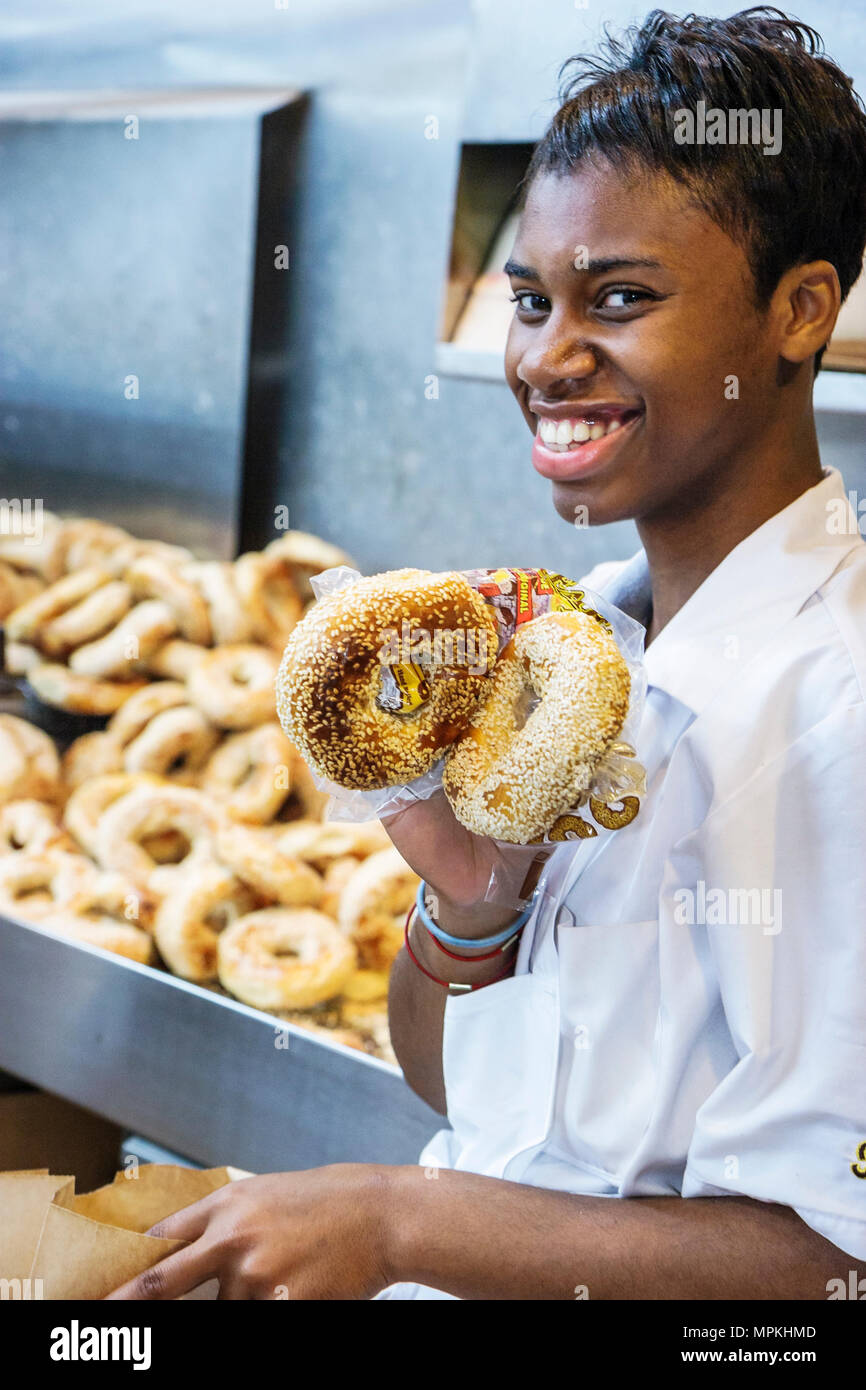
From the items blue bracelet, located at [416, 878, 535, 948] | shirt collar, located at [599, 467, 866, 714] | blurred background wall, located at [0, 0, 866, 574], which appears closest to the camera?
shirt collar, located at [599, 467, 866, 714]

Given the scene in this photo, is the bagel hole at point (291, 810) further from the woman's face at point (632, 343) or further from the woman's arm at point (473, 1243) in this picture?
the woman's face at point (632, 343)

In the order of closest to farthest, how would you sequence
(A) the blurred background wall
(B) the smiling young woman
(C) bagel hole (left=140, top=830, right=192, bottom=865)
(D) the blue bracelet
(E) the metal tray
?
(B) the smiling young woman → (D) the blue bracelet → (E) the metal tray → (C) bagel hole (left=140, top=830, right=192, bottom=865) → (A) the blurred background wall

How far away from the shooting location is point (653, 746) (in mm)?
1115

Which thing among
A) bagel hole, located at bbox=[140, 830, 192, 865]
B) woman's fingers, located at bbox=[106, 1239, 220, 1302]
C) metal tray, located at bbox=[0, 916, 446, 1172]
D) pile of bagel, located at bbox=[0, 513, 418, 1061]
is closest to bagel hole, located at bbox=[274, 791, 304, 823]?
pile of bagel, located at bbox=[0, 513, 418, 1061]

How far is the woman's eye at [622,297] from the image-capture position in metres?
1.00

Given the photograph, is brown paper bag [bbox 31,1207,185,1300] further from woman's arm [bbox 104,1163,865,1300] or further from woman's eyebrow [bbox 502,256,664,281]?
woman's eyebrow [bbox 502,256,664,281]

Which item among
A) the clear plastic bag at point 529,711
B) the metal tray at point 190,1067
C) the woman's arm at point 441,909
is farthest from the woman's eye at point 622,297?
the metal tray at point 190,1067

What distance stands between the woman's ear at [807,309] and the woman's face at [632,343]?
21 millimetres

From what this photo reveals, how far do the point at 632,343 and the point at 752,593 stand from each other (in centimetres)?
27

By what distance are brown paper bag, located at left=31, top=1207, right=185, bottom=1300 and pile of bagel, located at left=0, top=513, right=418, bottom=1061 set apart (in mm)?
745

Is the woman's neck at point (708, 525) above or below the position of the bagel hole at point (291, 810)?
above

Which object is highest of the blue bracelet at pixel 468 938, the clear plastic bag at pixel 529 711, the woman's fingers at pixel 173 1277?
the clear plastic bag at pixel 529 711

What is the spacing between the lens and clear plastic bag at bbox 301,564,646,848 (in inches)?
35.3
